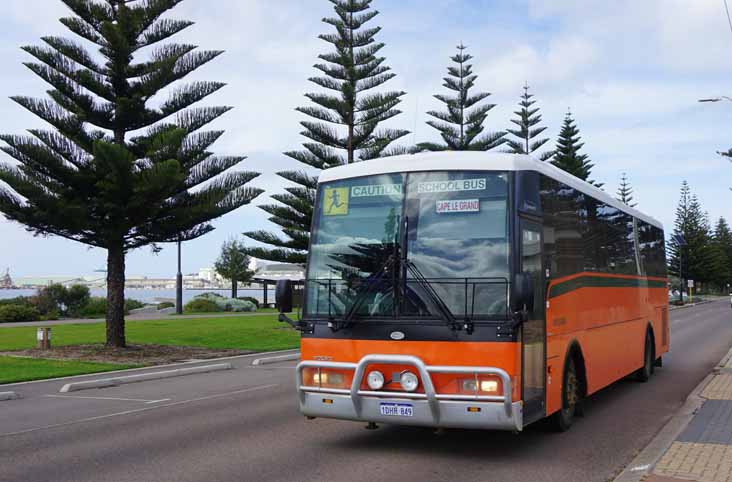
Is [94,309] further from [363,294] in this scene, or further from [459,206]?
[459,206]

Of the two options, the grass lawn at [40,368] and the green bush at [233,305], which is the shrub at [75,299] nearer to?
the green bush at [233,305]

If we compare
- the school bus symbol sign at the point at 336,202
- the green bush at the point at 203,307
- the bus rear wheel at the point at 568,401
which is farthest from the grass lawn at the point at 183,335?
the school bus symbol sign at the point at 336,202

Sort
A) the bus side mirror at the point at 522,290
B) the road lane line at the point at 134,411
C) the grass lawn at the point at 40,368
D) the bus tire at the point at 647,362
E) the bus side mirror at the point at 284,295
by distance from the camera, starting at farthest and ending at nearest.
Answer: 1. the grass lawn at the point at 40,368
2. the bus tire at the point at 647,362
3. the road lane line at the point at 134,411
4. the bus side mirror at the point at 284,295
5. the bus side mirror at the point at 522,290

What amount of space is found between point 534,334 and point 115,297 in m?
16.6

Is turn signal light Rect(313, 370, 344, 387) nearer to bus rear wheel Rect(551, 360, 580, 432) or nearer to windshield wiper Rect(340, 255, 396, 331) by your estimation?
windshield wiper Rect(340, 255, 396, 331)

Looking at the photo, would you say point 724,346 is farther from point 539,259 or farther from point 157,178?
point 539,259

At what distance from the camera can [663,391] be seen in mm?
13969

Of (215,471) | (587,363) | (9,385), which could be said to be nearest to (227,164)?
(9,385)

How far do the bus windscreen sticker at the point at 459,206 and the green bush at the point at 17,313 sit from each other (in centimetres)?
3429

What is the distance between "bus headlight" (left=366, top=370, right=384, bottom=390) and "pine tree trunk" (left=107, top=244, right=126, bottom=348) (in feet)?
51.3

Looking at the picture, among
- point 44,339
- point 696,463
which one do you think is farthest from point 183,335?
point 696,463

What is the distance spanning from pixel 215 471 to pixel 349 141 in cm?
3008

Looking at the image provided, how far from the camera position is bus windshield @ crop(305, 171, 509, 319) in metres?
8.07

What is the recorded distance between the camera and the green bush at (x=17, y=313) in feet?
126
